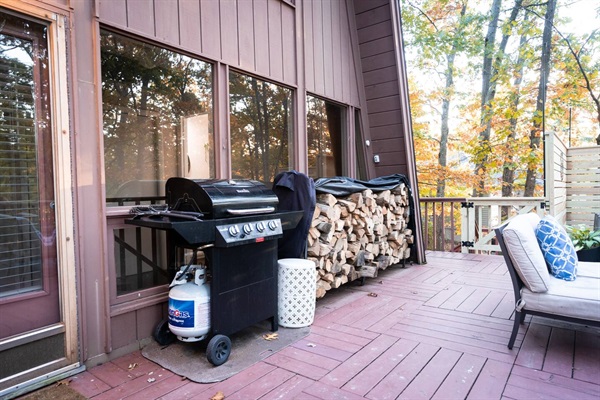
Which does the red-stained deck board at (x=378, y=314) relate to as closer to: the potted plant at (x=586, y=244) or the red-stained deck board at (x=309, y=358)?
the red-stained deck board at (x=309, y=358)

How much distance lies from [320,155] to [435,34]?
6.95 metres

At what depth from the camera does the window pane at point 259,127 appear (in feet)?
10.8

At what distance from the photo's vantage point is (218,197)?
2.19 m

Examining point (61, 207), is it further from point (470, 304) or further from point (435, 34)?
point (435, 34)

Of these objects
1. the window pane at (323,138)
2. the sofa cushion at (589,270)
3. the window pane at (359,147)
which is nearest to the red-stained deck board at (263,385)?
the sofa cushion at (589,270)

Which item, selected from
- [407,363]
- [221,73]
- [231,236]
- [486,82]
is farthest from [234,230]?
[486,82]

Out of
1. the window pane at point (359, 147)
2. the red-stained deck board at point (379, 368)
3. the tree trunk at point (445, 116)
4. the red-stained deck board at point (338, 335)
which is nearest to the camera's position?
the red-stained deck board at point (379, 368)

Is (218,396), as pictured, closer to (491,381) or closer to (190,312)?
(190,312)

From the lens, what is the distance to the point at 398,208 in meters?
4.57

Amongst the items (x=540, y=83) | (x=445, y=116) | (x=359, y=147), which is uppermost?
(x=540, y=83)

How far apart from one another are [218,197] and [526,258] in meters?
1.94

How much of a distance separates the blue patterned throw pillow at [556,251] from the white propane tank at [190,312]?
2322 millimetres

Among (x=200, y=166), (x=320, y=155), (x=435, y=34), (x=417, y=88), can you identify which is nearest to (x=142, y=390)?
(x=200, y=166)

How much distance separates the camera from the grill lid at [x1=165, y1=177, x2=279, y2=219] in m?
2.17
